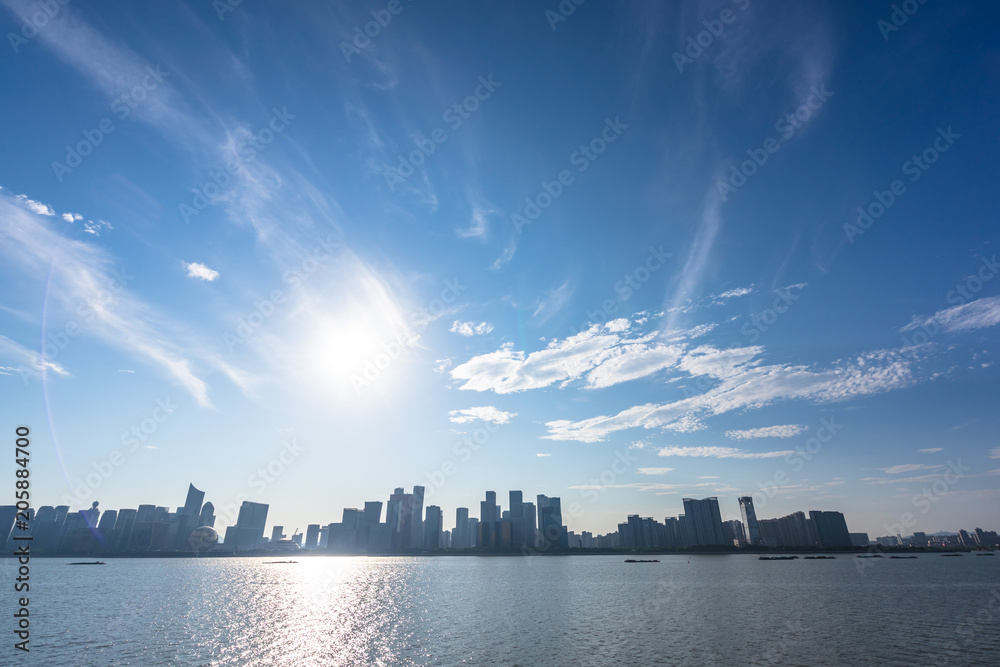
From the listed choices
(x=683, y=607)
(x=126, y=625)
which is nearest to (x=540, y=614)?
(x=683, y=607)

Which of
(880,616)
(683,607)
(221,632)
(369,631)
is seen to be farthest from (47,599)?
(880,616)

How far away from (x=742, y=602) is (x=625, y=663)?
190 ft

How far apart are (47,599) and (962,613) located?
611ft

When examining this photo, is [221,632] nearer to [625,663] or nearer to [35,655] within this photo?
[35,655]

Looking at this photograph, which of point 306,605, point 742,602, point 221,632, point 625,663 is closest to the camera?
point 625,663

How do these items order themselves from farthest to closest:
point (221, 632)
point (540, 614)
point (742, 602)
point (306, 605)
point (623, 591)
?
point (623, 591), point (306, 605), point (742, 602), point (540, 614), point (221, 632)

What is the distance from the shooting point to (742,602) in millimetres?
85000

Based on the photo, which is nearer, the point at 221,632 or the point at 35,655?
the point at 35,655

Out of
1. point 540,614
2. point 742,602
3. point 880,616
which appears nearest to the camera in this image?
point 880,616

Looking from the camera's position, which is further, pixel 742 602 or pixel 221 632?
pixel 742 602

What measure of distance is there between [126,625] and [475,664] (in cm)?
6205

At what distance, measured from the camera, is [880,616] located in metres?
68.7

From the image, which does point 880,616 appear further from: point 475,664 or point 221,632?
point 221,632

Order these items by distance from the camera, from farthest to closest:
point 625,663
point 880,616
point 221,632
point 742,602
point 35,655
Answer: point 742,602 < point 880,616 < point 221,632 < point 35,655 < point 625,663
